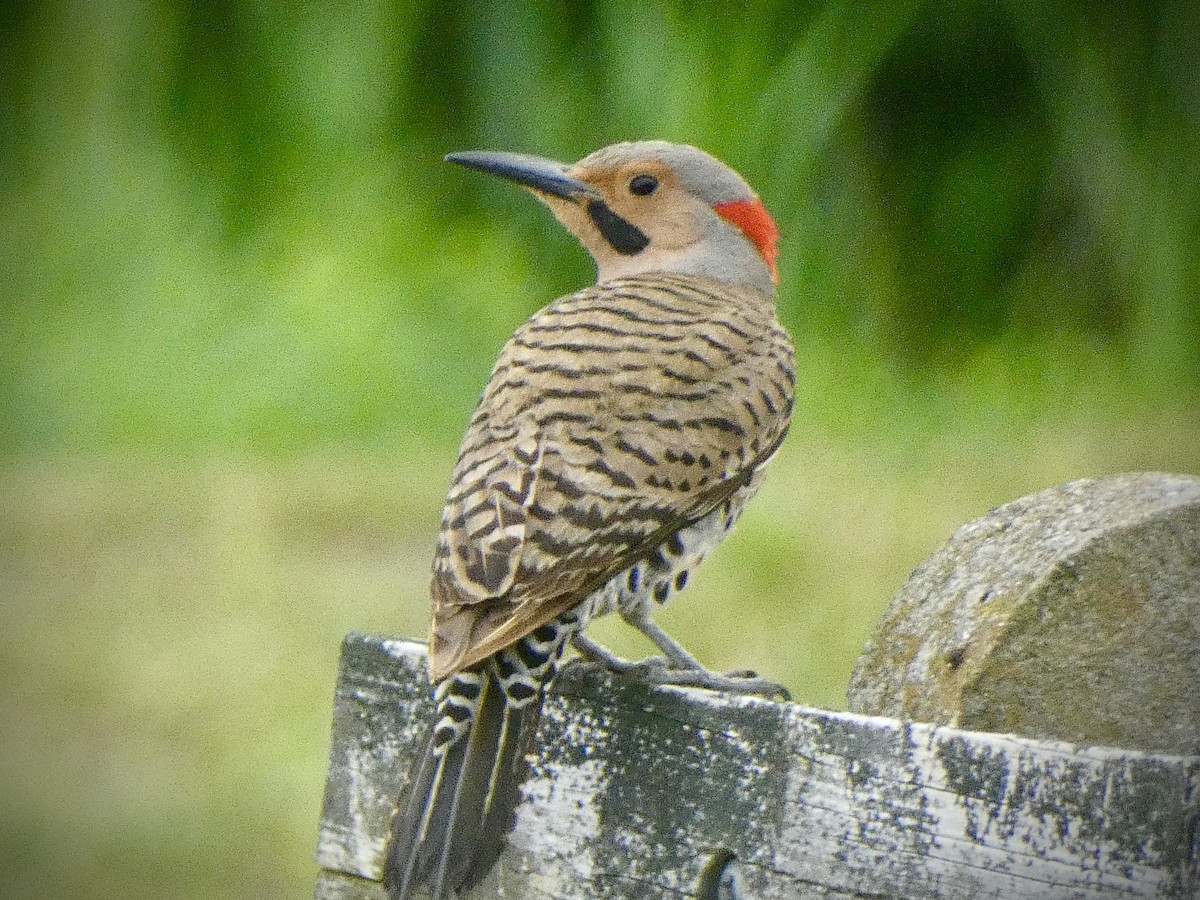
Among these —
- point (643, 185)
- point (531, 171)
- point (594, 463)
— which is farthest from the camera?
point (643, 185)

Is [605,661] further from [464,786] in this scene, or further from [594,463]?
[464,786]

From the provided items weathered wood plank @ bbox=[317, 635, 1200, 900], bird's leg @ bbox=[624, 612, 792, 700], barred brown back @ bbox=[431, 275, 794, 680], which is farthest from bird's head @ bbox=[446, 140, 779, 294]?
weathered wood plank @ bbox=[317, 635, 1200, 900]

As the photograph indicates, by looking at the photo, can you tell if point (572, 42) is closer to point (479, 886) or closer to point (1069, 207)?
point (1069, 207)

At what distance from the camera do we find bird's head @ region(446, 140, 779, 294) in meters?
2.27

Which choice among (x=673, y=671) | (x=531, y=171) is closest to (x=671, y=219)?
(x=531, y=171)

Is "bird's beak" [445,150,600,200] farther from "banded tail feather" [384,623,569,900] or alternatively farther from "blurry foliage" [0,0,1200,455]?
"banded tail feather" [384,623,569,900]

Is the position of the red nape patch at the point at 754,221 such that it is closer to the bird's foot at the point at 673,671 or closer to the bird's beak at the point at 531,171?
the bird's beak at the point at 531,171

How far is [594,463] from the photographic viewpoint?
1726mm

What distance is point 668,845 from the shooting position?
51.3 inches

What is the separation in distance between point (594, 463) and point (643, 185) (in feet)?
2.31

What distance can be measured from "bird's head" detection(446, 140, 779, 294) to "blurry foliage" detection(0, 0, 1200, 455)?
0.22m

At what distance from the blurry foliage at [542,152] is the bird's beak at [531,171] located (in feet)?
0.07

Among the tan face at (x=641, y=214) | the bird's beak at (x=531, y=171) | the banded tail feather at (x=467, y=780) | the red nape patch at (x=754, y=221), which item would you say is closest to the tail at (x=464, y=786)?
the banded tail feather at (x=467, y=780)

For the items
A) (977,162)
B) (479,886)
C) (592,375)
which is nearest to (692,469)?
(592,375)
